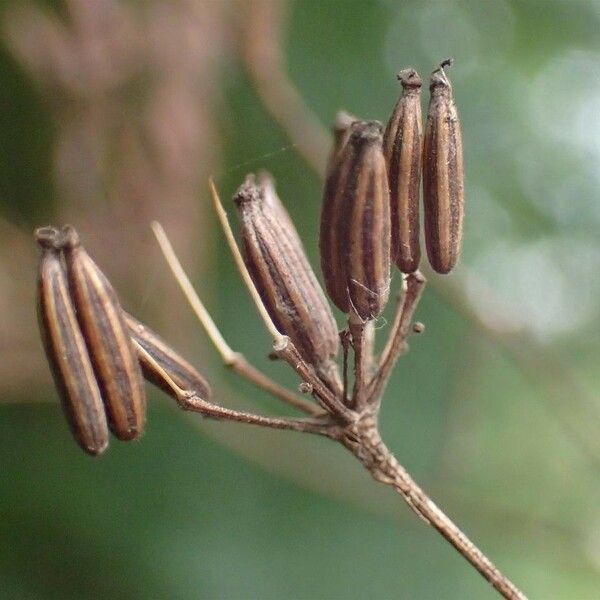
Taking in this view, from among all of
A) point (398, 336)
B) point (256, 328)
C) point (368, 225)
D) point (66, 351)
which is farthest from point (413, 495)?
point (256, 328)

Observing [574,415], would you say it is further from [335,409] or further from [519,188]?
[335,409]

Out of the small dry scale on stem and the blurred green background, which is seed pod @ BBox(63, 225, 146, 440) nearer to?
the small dry scale on stem

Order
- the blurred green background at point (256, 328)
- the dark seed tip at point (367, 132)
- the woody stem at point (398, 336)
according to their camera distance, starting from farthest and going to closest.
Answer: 1. the blurred green background at point (256, 328)
2. the woody stem at point (398, 336)
3. the dark seed tip at point (367, 132)

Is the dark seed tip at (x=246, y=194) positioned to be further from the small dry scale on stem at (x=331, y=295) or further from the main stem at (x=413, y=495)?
the main stem at (x=413, y=495)

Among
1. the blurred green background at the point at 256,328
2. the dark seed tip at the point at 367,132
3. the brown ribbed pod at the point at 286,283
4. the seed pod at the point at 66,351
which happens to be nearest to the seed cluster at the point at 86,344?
the seed pod at the point at 66,351

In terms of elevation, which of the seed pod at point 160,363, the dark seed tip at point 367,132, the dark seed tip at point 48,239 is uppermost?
the dark seed tip at point 48,239

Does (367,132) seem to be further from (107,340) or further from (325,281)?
(107,340)
